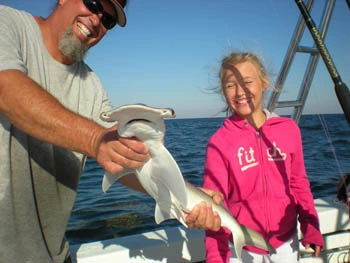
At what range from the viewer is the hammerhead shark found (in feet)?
3.93

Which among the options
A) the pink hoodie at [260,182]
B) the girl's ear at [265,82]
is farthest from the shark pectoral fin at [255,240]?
the girl's ear at [265,82]

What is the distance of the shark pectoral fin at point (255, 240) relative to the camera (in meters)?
2.40

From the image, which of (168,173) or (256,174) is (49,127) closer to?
(168,173)

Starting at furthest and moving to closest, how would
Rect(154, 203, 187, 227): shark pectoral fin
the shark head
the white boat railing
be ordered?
the white boat railing
Rect(154, 203, 187, 227): shark pectoral fin
the shark head

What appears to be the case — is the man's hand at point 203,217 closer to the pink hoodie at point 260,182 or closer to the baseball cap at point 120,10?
the pink hoodie at point 260,182

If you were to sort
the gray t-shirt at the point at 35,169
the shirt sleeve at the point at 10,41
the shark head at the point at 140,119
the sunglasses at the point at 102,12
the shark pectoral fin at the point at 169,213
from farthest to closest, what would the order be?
the sunglasses at the point at 102,12
the gray t-shirt at the point at 35,169
the shark pectoral fin at the point at 169,213
the shirt sleeve at the point at 10,41
the shark head at the point at 140,119

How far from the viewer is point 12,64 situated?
1.74 m

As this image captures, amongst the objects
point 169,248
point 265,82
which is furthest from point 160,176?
point 265,82

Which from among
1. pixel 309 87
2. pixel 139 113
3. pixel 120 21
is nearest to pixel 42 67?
pixel 120 21

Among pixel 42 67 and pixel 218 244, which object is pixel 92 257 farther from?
pixel 42 67

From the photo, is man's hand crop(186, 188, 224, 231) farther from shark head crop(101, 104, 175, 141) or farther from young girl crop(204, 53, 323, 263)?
shark head crop(101, 104, 175, 141)

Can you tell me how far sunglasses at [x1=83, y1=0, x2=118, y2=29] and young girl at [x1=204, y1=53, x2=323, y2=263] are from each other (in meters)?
1.23

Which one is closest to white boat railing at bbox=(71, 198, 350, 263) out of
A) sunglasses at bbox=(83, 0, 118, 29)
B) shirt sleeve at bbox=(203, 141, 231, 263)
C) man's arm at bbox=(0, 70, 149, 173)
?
shirt sleeve at bbox=(203, 141, 231, 263)

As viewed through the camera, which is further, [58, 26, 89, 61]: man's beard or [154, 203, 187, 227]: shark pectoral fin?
[58, 26, 89, 61]: man's beard
